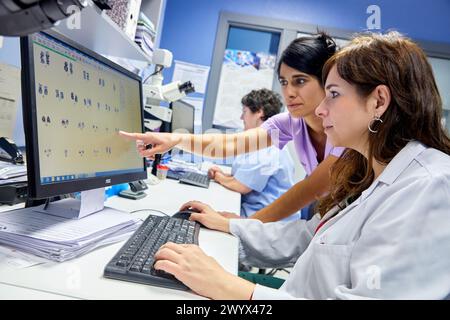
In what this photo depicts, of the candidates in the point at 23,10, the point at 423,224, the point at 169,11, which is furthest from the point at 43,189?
the point at 169,11

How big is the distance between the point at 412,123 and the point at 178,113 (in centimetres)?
147

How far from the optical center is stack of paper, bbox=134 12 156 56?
151 centimetres

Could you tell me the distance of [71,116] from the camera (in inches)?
27.3

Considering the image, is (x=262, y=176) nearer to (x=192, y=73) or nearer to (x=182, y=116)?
(x=182, y=116)

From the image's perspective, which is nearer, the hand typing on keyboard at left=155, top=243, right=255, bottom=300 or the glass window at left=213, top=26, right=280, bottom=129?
the hand typing on keyboard at left=155, top=243, right=255, bottom=300

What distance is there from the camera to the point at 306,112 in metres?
1.40

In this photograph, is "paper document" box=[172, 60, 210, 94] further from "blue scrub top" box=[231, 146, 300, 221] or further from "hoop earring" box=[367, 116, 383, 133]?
"hoop earring" box=[367, 116, 383, 133]

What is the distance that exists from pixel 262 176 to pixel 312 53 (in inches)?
31.9

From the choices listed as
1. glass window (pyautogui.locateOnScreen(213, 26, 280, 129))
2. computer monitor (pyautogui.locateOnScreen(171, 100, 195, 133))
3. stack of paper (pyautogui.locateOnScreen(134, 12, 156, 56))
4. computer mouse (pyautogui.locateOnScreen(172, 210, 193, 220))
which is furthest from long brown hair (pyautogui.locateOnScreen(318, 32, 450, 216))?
glass window (pyautogui.locateOnScreen(213, 26, 280, 129))

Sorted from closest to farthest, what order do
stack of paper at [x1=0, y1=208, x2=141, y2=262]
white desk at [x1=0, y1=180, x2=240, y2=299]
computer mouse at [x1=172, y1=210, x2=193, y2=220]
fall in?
white desk at [x1=0, y1=180, x2=240, y2=299] < stack of paper at [x1=0, y1=208, x2=141, y2=262] < computer mouse at [x1=172, y1=210, x2=193, y2=220]

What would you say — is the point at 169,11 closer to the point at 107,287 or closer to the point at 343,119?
the point at 343,119

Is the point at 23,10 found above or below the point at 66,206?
above

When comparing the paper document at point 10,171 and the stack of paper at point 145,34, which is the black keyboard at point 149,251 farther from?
the stack of paper at point 145,34

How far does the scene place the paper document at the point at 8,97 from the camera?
1.07 metres
